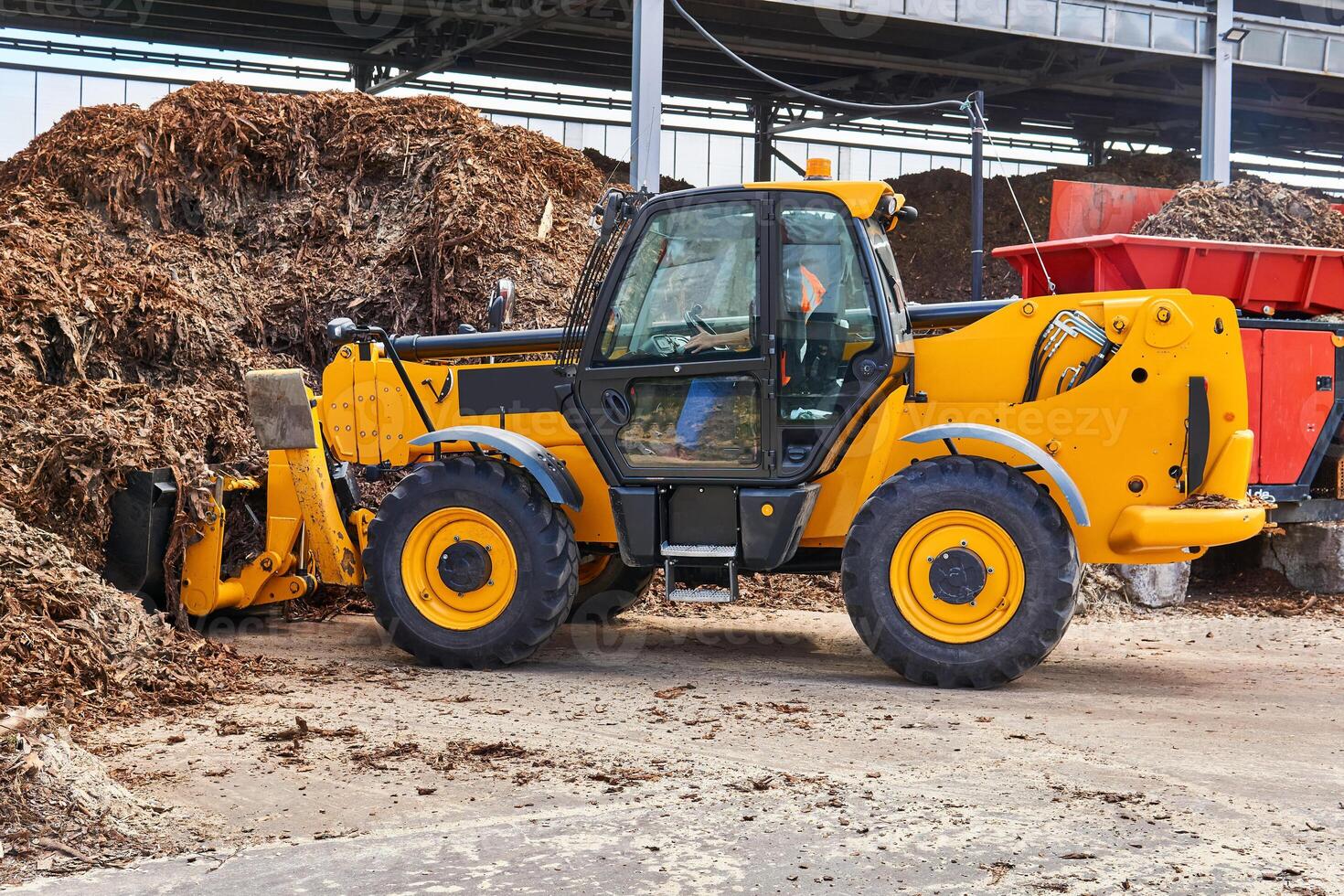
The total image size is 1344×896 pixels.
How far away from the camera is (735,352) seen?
20.4 ft

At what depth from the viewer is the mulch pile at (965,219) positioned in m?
18.1

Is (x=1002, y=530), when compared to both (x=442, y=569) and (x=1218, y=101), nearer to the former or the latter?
(x=442, y=569)

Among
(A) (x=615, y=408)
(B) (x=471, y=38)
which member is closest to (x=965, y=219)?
(B) (x=471, y=38)

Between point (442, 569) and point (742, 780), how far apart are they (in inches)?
98.5

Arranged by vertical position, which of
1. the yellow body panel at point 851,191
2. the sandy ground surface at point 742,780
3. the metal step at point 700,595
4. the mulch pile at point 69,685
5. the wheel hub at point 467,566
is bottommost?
the sandy ground surface at point 742,780

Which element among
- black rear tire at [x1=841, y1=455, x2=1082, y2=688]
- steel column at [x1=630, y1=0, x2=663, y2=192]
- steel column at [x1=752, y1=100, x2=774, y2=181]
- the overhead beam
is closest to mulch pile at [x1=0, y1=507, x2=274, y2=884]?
black rear tire at [x1=841, y1=455, x2=1082, y2=688]

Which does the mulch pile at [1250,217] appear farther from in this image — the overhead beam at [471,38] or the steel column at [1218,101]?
the overhead beam at [471,38]

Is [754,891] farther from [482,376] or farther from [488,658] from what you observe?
[482,376]

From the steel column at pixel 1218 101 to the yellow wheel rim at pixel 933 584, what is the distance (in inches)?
538

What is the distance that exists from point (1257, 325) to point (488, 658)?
501cm

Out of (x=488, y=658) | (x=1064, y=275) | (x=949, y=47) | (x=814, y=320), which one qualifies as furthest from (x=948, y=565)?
(x=949, y=47)

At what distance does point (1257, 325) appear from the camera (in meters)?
8.32

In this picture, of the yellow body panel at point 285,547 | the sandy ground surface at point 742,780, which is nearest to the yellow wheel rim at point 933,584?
the sandy ground surface at point 742,780

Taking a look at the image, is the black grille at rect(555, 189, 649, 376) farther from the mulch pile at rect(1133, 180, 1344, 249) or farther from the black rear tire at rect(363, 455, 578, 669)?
the mulch pile at rect(1133, 180, 1344, 249)
